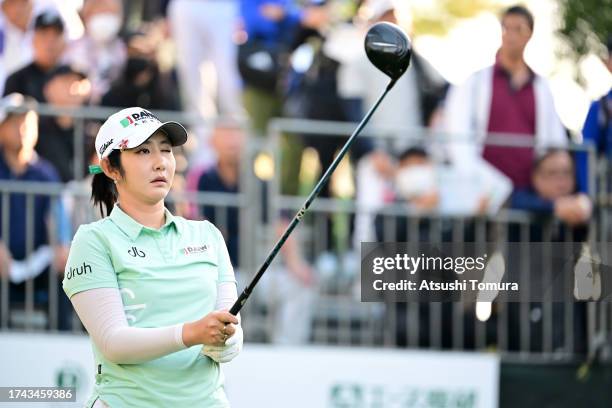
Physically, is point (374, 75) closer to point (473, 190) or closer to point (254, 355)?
point (473, 190)

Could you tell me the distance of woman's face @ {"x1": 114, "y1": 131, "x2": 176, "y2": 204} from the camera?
14.4 feet

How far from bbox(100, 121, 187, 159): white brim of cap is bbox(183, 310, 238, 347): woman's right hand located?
0.63 m

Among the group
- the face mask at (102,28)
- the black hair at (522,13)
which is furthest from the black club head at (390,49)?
the face mask at (102,28)

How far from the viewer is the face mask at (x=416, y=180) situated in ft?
30.1

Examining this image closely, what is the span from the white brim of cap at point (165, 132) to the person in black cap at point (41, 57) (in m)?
5.06

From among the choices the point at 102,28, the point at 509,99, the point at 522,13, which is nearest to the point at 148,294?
the point at 509,99

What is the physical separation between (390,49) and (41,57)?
509cm

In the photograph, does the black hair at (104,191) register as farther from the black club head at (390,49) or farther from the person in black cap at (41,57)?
the person in black cap at (41,57)

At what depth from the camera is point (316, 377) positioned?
8820 mm

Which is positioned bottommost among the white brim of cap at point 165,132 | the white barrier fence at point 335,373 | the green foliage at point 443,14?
the white barrier fence at point 335,373

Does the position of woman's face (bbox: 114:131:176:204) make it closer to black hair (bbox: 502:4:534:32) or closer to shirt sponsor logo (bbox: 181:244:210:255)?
shirt sponsor logo (bbox: 181:244:210:255)

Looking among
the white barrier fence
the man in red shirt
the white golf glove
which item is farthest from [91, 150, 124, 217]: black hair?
the man in red shirt

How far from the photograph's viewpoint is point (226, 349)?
426 centimetres

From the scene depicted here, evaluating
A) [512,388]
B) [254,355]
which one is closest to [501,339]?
[512,388]
